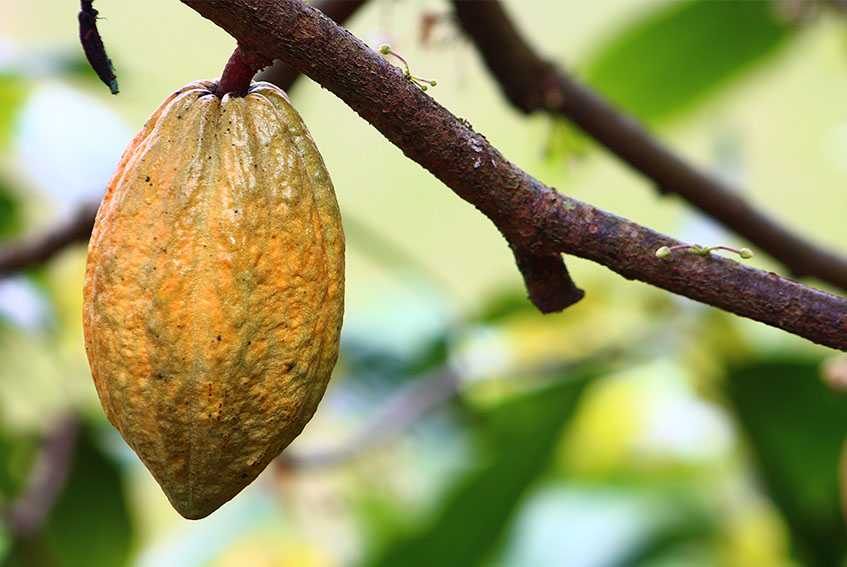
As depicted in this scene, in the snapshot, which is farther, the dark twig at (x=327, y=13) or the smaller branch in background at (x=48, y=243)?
the smaller branch in background at (x=48, y=243)

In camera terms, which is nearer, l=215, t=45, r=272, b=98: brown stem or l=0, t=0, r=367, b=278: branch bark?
l=215, t=45, r=272, b=98: brown stem

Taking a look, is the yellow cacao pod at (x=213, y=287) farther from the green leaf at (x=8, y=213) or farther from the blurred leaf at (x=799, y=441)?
the green leaf at (x=8, y=213)

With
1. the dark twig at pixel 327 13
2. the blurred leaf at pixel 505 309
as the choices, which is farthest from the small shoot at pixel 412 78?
the blurred leaf at pixel 505 309

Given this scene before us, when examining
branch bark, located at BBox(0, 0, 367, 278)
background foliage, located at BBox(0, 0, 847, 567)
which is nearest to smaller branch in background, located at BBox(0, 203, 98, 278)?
branch bark, located at BBox(0, 0, 367, 278)

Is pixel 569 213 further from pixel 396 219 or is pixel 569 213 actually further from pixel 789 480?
pixel 396 219

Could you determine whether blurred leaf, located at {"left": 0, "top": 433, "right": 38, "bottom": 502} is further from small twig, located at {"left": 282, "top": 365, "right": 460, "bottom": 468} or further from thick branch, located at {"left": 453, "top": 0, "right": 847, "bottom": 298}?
thick branch, located at {"left": 453, "top": 0, "right": 847, "bottom": 298}

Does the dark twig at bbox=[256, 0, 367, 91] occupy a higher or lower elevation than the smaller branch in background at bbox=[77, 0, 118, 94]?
higher
